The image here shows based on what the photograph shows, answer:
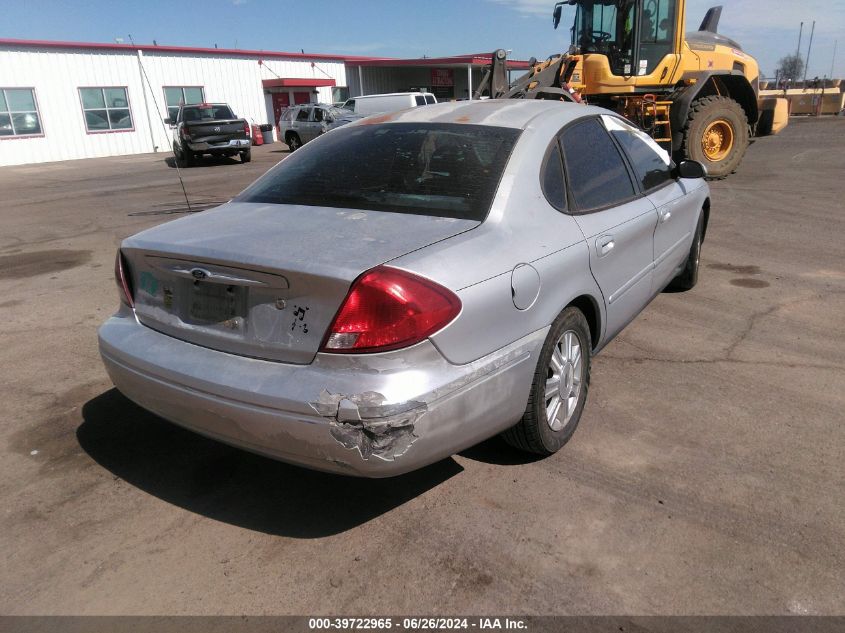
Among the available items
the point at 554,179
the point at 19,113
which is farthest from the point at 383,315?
the point at 19,113

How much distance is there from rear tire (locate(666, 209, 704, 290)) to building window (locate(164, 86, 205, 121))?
94.6ft

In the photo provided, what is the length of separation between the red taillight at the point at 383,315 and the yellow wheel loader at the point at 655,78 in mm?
9867

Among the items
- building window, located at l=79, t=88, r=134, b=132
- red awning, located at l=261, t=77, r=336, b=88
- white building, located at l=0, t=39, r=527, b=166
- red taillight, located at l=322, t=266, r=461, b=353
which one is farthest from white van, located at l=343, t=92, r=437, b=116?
red taillight, located at l=322, t=266, r=461, b=353

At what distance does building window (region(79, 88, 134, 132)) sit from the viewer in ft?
91.6

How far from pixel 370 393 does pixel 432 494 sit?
0.88 meters

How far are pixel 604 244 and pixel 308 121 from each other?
24.0m

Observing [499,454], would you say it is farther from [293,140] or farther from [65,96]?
[65,96]

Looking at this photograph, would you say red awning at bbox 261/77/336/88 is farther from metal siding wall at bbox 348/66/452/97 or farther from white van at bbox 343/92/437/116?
white van at bbox 343/92/437/116

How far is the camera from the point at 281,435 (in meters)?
2.28

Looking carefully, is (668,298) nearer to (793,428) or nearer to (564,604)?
(793,428)

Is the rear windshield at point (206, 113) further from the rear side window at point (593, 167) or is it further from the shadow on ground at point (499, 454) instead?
the shadow on ground at point (499, 454)

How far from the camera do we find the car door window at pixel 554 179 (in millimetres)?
3010

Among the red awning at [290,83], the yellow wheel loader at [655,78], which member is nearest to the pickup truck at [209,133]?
the yellow wheel loader at [655,78]

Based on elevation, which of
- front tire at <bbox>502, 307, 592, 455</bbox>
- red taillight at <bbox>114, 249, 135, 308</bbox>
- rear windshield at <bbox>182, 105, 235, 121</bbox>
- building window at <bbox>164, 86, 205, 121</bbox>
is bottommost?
front tire at <bbox>502, 307, 592, 455</bbox>
